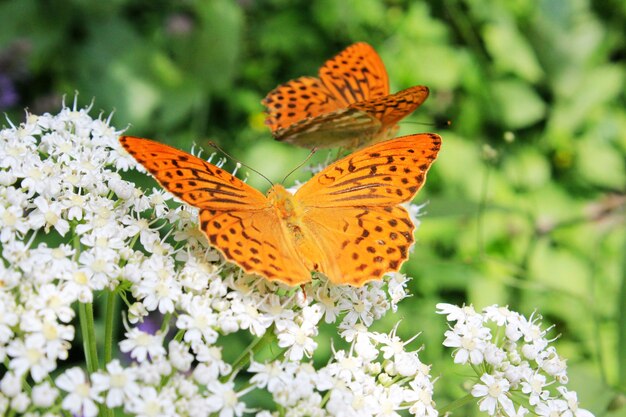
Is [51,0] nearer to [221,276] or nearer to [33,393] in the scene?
[221,276]

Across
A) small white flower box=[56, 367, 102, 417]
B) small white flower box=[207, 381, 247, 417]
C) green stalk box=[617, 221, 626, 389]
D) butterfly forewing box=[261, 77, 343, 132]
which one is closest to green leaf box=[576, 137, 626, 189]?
green stalk box=[617, 221, 626, 389]

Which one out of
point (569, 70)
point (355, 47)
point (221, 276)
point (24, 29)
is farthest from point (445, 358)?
point (24, 29)

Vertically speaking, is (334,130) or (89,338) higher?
(334,130)

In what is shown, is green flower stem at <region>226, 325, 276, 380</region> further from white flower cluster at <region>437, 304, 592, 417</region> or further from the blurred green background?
the blurred green background

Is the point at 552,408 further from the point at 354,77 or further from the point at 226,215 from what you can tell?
the point at 354,77

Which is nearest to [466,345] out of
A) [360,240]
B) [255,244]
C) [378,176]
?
[360,240]

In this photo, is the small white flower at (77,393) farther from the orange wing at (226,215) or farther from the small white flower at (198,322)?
the orange wing at (226,215)
